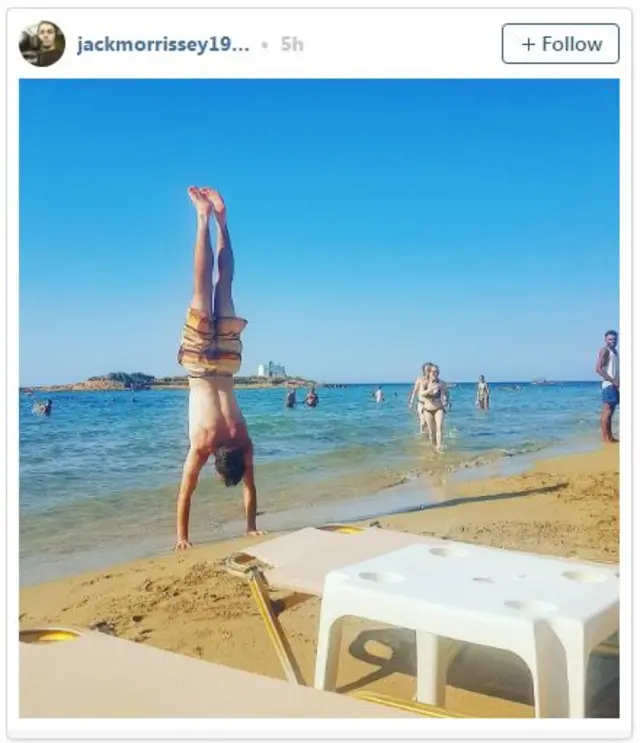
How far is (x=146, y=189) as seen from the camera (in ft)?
9.64

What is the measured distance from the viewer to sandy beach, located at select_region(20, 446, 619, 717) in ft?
7.57

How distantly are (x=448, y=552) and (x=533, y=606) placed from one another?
51 centimetres

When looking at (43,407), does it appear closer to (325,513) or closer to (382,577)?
(382,577)

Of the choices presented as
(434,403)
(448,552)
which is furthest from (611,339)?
(434,403)

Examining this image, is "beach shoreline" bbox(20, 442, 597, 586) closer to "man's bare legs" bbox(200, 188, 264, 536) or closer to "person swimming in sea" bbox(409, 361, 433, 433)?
"person swimming in sea" bbox(409, 361, 433, 433)

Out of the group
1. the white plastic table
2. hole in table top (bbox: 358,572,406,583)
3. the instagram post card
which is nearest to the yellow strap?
the instagram post card

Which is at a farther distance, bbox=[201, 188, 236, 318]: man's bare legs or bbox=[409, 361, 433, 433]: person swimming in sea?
bbox=[409, 361, 433, 433]: person swimming in sea
